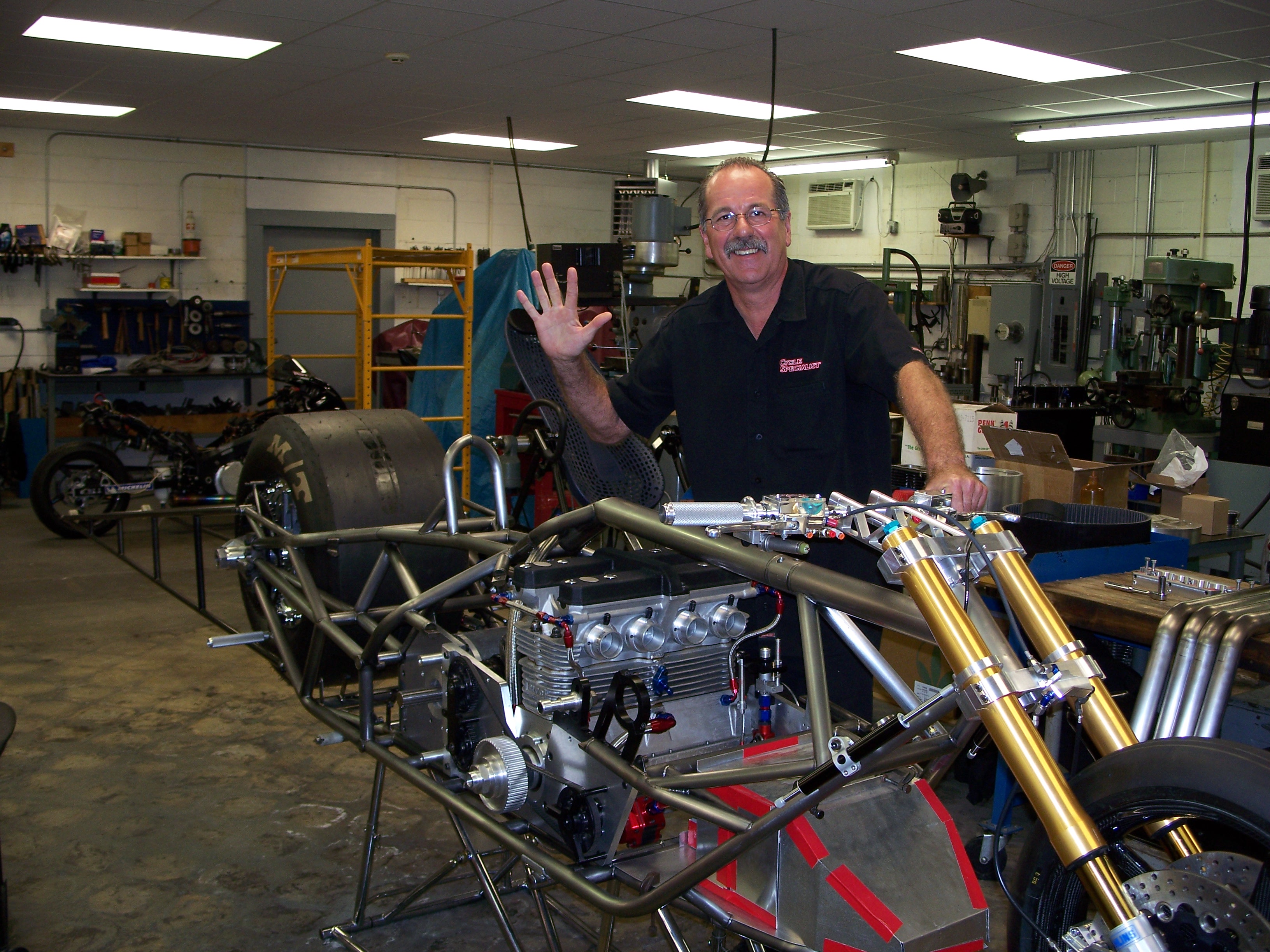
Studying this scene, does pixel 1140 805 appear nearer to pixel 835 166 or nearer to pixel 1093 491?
pixel 1093 491

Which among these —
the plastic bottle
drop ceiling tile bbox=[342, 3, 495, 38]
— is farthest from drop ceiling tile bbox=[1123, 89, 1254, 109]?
drop ceiling tile bbox=[342, 3, 495, 38]

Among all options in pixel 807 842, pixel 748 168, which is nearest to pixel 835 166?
pixel 748 168

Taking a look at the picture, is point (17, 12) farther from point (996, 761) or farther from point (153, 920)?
point (996, 761)

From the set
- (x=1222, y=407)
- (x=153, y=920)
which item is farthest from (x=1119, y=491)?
(x=153, y=920)

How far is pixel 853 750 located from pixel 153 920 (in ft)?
7.18

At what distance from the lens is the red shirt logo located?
228 centimetres

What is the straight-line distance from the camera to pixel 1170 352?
6.45m

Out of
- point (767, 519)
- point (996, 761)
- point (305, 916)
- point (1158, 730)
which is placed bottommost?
point (305, 916)

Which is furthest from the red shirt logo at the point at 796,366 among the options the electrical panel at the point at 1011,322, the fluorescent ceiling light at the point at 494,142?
the fluorescent ceiling light at the point at 494,142

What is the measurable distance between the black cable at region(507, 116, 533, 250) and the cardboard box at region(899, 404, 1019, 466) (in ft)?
7.46

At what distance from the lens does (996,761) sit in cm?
324

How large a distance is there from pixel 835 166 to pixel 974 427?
666 centimetres

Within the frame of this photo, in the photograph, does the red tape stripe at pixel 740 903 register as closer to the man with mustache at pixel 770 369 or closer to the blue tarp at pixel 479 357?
the man with mustache at pixel 770 369

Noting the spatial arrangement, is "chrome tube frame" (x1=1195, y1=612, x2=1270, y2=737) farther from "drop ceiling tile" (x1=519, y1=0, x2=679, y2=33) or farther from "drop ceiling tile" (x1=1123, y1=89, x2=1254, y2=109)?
"drop ceiling tile" (x1=1123, y1=89, x2=1254, y2=109)
